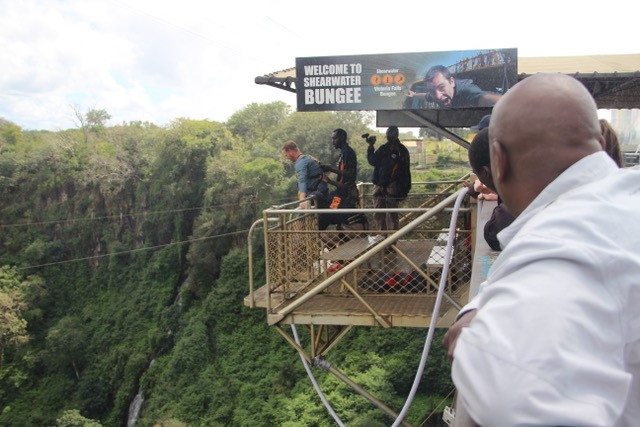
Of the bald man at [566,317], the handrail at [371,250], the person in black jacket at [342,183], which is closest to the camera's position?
the bald man at [566,317]

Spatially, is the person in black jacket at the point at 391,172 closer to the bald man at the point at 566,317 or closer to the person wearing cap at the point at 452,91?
the person wearing cap at the point at 452,91

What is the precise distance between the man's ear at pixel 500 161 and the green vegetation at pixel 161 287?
14.7 meters

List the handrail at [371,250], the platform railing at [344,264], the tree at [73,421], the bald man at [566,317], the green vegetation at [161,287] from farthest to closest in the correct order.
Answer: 1. the tree at [73,421]
2. the green vegetation at [161,287]
3. the platform railing at [344,264]
4. the handrail at [371,250]
5. the bald man at [566,317]

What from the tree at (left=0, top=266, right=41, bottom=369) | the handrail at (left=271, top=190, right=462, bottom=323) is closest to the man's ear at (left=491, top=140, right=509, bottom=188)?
the handrail at (left=271, top=190, right=462, bottom=323)

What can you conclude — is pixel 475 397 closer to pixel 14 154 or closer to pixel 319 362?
pixel 319 362

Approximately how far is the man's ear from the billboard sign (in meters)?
5.16

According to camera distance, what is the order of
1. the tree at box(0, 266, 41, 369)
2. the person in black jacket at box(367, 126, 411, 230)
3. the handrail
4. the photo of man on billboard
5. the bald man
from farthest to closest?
the tree at box(0, 266, 41, 369) < the person in black jacket at box(367, 126, 411, 230) < the photo of man on billboard < the handrail < the bald man

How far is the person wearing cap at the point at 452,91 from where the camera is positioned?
577 cm

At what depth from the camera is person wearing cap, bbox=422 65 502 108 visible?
18.9 feet

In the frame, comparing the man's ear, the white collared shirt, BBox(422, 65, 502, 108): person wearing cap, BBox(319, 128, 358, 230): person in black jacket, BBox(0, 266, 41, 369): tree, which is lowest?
BBox(0, 266, 41, 369): tree

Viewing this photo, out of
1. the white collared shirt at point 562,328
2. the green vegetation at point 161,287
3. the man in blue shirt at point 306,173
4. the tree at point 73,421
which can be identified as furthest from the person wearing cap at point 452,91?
the tree at point 73,421

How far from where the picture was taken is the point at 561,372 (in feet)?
1.82

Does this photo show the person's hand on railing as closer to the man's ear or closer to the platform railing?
the man's ear

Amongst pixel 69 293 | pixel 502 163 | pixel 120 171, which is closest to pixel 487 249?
pixel 502 163
